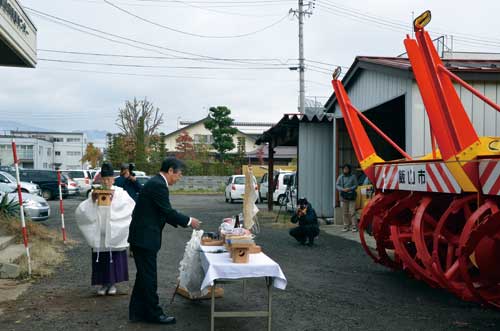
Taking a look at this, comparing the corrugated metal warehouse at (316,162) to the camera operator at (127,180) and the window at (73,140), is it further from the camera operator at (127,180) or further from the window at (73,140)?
the window at (73,140)

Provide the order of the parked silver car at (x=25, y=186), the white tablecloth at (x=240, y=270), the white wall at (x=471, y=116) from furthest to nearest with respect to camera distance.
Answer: the parked silver car at (x=25, y=186), the white wall at (x=471, y=116), the white tablecloth at (x=240, y=270)

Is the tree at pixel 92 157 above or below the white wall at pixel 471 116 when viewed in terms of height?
below

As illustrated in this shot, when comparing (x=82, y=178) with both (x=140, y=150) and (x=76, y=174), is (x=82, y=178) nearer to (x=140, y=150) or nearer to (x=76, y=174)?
(x=76, y=174)

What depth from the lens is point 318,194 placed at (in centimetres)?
1762

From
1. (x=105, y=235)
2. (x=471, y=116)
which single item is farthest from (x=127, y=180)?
(x=471, y=116)

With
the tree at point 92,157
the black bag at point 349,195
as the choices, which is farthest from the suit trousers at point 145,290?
the tree at point 92,157

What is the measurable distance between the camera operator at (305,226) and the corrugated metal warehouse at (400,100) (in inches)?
103

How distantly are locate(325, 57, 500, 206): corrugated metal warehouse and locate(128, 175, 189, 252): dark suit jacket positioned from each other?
263 inches

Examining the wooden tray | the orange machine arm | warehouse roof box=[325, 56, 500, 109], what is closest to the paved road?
the wooden tray

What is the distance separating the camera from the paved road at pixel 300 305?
Answer: 5.92 meters

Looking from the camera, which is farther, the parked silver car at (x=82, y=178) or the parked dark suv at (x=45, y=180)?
the parked silver car at (x=82, y=178)

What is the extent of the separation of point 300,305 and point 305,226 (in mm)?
5539

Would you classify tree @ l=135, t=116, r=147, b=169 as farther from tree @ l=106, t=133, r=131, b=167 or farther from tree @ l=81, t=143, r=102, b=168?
tree @ l=81, t=143, r=102, b=168

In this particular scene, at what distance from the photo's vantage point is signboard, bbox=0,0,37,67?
25.8ft
